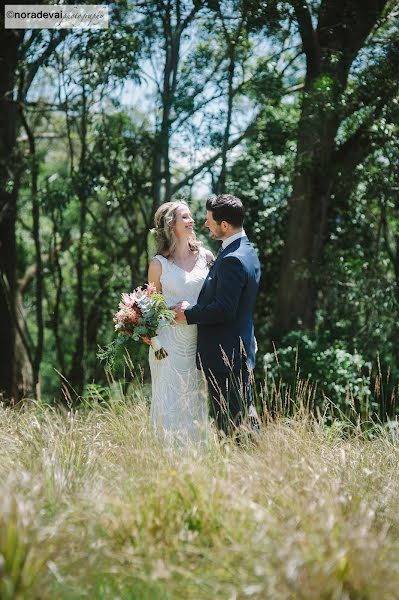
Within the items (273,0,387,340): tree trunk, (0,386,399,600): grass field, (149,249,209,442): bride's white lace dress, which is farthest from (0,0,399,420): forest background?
(0,386,399,600): grass field

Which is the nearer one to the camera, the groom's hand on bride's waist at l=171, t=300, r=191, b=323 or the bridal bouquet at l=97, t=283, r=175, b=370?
the bridal bouquet at l=97, t=283, r=175, b=370

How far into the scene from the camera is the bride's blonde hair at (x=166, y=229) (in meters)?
5.40

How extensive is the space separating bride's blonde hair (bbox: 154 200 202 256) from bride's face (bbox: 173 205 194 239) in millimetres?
23

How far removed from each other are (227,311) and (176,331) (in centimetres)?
53

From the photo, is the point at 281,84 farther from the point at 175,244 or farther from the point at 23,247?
the point at 23,247

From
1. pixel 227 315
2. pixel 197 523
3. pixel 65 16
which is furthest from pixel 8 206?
pixel 197 523

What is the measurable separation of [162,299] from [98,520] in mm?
1887

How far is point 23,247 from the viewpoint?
14.0 meters

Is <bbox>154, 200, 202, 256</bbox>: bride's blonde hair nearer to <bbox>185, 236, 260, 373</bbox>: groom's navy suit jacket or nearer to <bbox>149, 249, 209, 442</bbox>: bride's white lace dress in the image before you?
<bbox>149, 249, 209, 442</bbox>: bride's white lace dress

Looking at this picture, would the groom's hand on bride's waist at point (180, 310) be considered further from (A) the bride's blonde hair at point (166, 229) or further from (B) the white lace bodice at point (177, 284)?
(A) the bride's blonde hair at point (166, 229)

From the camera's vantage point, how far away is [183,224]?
17.7ft

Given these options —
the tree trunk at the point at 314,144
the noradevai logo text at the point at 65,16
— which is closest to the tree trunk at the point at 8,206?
the noradevai logo text at the point at 65,16

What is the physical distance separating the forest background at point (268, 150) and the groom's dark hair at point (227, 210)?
9.91 feet

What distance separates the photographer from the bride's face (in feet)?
17.7
